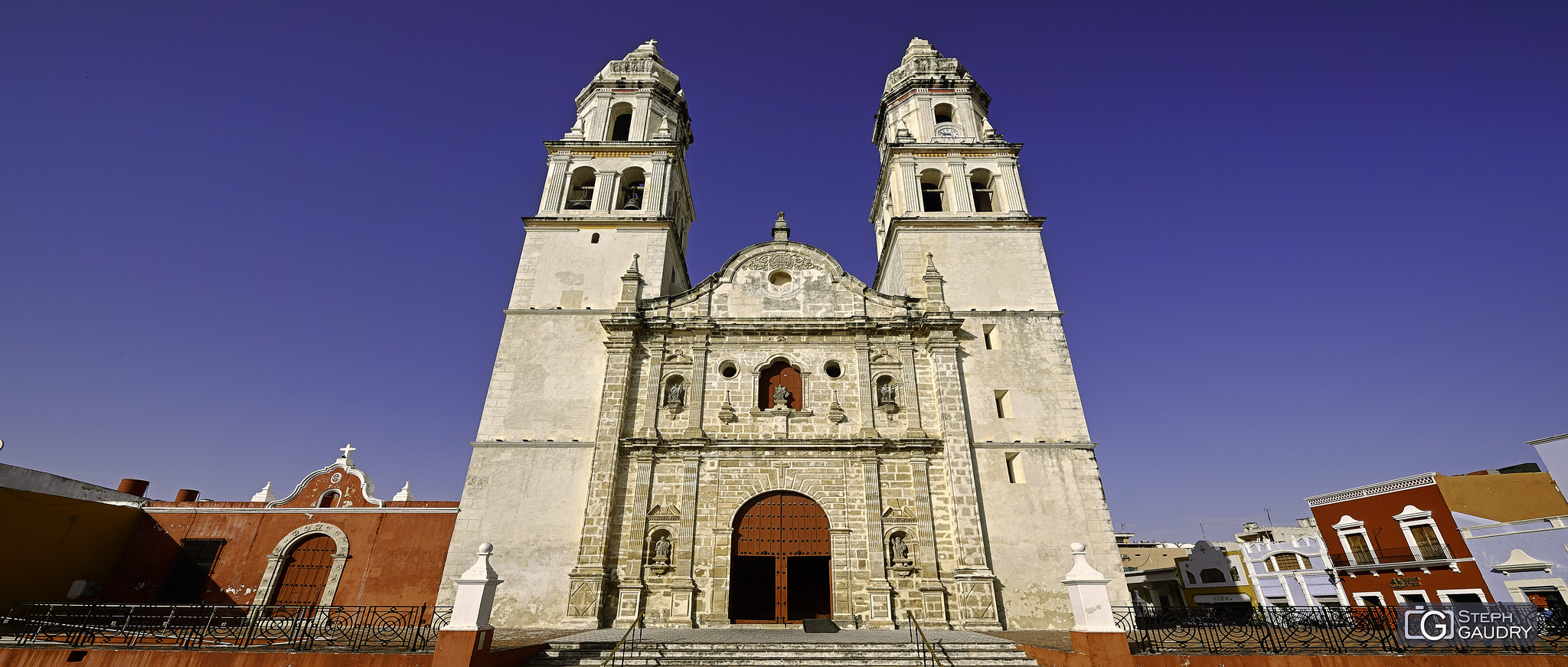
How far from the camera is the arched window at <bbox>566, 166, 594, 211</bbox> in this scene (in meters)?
21.1

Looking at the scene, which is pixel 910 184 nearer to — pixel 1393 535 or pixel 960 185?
pixel 960 185

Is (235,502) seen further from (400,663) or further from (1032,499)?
(1032,499)

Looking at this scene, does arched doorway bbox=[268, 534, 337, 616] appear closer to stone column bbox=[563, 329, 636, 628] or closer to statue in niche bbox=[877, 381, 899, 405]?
stone column bbox=[563, 329, 636, 628]

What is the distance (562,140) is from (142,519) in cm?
1540

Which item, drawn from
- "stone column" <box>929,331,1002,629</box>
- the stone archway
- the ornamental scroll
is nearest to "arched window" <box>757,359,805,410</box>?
the ornamental scroll

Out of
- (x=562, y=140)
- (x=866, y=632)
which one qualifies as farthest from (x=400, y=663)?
(x=562, y=140)

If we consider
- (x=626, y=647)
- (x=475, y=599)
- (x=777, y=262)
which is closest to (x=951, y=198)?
(x=777, y=262)

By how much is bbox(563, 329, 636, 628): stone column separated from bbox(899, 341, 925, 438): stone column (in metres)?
7.04

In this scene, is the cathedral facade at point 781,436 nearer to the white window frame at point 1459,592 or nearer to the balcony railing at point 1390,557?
the white window frame at point 1459,592

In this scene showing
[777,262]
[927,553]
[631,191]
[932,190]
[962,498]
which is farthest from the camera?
[932,190]

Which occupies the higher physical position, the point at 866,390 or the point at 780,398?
the point at 866,390

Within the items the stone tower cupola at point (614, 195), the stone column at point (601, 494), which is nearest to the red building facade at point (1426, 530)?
the stone column at point (601, 494)

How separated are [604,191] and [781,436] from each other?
406 inches

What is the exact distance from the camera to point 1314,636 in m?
10.3
